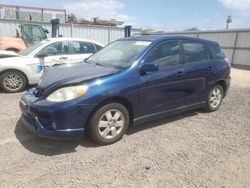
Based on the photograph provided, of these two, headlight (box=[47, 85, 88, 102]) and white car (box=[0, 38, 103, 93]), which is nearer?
headlight (box=[47, 85, 88, 102])

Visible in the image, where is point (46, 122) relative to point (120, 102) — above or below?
below

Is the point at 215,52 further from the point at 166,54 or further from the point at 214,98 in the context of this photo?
the point at 166,54

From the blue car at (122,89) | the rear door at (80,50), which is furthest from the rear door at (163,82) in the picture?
the rear door at (80,50)

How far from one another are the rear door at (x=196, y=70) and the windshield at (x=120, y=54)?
36.9 inches

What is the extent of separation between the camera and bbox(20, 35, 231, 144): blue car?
11.0 ft

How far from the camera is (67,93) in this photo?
3348 mm

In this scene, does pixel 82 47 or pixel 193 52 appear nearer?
pixel 193 52

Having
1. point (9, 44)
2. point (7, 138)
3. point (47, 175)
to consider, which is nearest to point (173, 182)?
point (47, 175)

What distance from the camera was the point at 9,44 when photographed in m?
11.1

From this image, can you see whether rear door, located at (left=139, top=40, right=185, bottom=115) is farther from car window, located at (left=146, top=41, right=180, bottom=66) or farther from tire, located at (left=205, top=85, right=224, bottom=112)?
tire, located at (left=205, top=85, right=224, bottom=112)

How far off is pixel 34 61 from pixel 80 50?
56.5 inches

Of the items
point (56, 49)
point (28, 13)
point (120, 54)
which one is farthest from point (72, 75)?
point (28, 13)

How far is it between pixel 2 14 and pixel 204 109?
18597 millimetres

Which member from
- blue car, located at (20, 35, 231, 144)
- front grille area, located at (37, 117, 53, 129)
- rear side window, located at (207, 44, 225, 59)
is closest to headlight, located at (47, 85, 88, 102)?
blue car, located at (20, 35, 231, 144)
